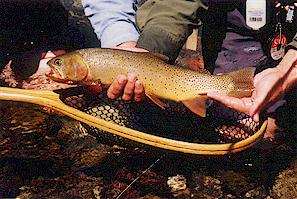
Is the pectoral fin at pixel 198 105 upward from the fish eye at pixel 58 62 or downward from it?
downward

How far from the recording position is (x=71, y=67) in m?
2.54

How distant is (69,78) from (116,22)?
0.87m

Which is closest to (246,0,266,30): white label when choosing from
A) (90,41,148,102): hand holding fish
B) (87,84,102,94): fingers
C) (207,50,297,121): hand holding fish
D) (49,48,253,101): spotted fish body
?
(207,50,297,121): hand holding fish

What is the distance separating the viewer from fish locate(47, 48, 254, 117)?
2545 millimetres

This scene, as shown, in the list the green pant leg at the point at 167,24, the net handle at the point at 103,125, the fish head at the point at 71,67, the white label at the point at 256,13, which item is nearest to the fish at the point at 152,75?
the fish head at the point at 71,67

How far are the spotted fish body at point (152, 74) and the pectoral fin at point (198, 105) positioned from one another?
24 millimetres

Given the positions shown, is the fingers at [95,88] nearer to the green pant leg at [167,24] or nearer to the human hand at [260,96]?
the green pant leg at [167,24]

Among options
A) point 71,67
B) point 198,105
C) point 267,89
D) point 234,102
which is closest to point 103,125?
point 71,67

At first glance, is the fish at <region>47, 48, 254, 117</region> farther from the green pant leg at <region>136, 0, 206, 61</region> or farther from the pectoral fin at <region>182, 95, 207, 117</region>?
the green pant leg at <region>136, 0, 206, 61</region>

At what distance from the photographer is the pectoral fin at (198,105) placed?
2.54 metres

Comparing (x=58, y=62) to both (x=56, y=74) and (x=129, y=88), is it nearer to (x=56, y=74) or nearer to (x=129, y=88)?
(x=56, y=74)

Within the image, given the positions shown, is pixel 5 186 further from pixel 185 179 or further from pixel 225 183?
pixel 225 183

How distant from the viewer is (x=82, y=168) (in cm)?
298

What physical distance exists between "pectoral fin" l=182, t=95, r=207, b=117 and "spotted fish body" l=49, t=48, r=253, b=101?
0.02 meters
